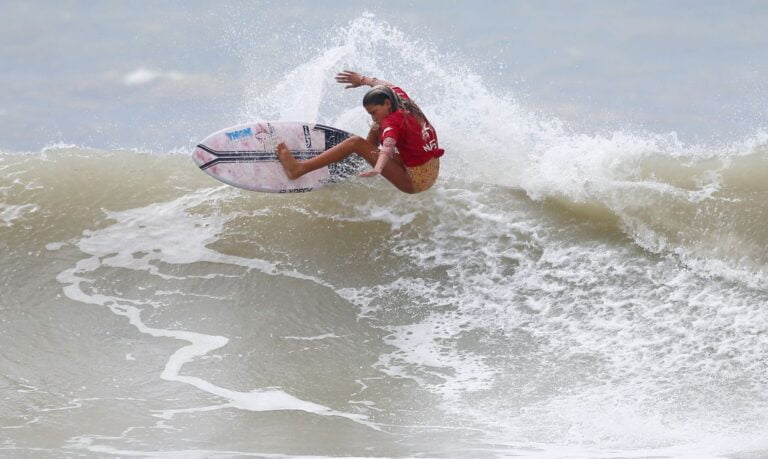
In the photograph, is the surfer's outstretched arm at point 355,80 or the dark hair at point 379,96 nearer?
the dark hair at point 379,96

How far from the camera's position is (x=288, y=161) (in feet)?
22.0

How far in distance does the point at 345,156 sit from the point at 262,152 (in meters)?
0.68

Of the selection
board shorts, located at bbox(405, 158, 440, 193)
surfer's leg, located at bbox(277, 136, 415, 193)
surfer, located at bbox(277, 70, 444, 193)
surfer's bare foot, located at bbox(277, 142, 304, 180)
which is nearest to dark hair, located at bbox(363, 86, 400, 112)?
surfer, located at bbox(277, 70, 444, 193)

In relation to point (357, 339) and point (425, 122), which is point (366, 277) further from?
point (425, 122)

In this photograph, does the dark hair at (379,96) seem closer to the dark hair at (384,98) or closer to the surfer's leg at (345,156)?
the dark hair at (384,98)

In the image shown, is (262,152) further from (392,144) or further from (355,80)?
(392,144)

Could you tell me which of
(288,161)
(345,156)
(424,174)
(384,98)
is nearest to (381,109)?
(384,98)

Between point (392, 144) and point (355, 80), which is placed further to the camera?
point (355, 80)

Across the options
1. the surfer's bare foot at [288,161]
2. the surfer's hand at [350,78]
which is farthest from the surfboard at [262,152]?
the surfer's hand at [350,78]

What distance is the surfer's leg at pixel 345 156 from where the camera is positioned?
6.54 m

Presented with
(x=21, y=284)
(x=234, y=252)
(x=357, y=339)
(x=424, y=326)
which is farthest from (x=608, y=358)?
(x=21, y=284)

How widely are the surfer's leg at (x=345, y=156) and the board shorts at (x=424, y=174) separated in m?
0.04

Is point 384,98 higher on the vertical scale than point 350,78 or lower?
lower

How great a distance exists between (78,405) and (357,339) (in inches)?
72.9
